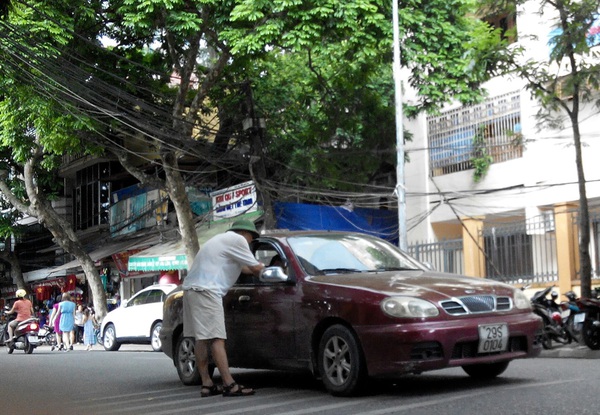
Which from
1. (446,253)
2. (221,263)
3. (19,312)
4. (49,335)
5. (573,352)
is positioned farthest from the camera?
(49,335)

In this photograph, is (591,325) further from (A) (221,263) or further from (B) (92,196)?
(B) (92,196)

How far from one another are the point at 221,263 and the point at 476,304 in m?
2.40

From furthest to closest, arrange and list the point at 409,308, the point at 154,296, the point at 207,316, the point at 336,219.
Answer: the point at 336,219 → the point at 154,296 → the point at 207,316 → the point at 409,308

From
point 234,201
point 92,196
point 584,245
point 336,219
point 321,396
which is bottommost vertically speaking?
point 321,396

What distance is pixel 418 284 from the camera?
7.45 m

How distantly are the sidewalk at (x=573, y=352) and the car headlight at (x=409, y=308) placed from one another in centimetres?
588

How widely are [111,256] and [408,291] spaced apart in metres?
22.9

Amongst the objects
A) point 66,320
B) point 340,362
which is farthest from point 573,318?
point 66,320

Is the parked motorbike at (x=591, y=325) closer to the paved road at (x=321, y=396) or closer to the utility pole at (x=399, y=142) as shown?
the paved road at (x=321, y=396)

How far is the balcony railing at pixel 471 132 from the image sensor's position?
21.8m

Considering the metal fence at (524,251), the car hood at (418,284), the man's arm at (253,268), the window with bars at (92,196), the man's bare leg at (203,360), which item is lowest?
the man's bare leg at (203,360)

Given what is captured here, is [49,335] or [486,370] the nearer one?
[486,370]

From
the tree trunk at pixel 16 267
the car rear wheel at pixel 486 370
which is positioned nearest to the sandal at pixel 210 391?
the car rear wheel at pixel 486 370

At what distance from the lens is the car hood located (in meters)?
7.27
